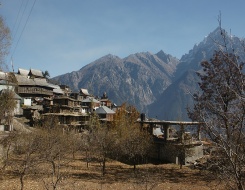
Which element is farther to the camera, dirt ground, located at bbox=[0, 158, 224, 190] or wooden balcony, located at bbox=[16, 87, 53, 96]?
wooden balcony, located at bbox=[16, 87, 53, 96]

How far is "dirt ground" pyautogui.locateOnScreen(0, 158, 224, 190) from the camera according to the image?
22844 millimetres

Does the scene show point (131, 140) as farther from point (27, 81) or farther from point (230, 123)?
point (27, 81)

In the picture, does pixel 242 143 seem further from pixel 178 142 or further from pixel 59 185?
pixel 178 142

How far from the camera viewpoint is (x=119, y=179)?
2670 centimetres

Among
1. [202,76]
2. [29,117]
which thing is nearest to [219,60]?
[202,76]

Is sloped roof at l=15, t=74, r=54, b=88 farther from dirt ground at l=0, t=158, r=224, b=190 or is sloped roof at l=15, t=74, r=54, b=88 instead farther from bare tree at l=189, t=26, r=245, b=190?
bare tree at l=189, t=26, r=245, b=190

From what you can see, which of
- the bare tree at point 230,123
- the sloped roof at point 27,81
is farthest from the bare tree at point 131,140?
the sloped roof at point 27,81

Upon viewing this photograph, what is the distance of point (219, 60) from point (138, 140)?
1436cm

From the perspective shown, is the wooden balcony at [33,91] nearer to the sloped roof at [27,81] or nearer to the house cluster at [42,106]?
the house cluster at [42,106]

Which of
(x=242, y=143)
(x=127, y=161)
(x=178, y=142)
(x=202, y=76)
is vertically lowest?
(x=127, y=161)

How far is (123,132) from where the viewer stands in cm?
4166

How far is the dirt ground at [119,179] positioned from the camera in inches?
899

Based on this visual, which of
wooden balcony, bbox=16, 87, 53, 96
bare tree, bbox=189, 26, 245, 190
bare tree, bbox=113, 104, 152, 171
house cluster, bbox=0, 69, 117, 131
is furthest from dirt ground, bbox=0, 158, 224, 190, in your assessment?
wooden balcony, bbox=16, 87, 53, 96

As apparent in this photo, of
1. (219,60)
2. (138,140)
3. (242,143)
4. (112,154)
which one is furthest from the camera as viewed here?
(112,154)
